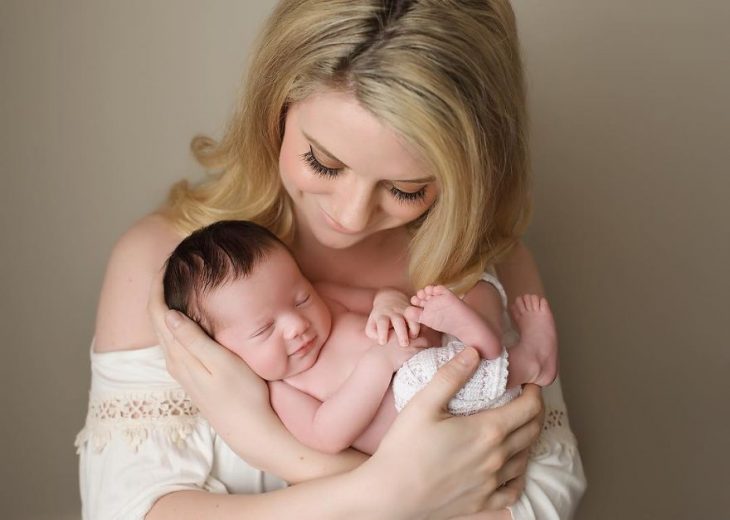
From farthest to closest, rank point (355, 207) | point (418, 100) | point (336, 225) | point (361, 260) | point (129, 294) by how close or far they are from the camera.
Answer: point (361, 260) → point (129, 294) → point (336, 225) → point (355, 207) → point (418, 100)

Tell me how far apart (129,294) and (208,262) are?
0.93 feet

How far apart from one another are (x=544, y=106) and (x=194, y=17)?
1101mm

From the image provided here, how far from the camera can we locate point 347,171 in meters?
1.62

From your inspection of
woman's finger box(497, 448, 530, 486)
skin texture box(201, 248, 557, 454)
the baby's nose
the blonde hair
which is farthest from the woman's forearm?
the baby's nose

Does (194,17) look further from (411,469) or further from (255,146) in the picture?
(411,469)

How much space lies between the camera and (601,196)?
2.72 meters

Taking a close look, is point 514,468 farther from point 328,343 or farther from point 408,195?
point 408,195

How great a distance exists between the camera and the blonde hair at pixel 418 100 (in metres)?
1.52

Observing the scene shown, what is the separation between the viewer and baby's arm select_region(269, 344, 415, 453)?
1606 mm

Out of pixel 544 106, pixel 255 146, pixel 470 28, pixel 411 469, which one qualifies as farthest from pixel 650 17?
pixel 411 469

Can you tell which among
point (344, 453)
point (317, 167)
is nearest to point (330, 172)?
point (317, 167)

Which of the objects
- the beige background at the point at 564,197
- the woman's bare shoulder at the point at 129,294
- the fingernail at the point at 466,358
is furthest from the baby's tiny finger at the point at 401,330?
the beige background at the point at 564,197

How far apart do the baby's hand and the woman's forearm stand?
1.62 ft

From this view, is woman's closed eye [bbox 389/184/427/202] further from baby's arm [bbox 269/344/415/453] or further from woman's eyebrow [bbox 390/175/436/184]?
baby's arm [bbox 269/344/415/453]
